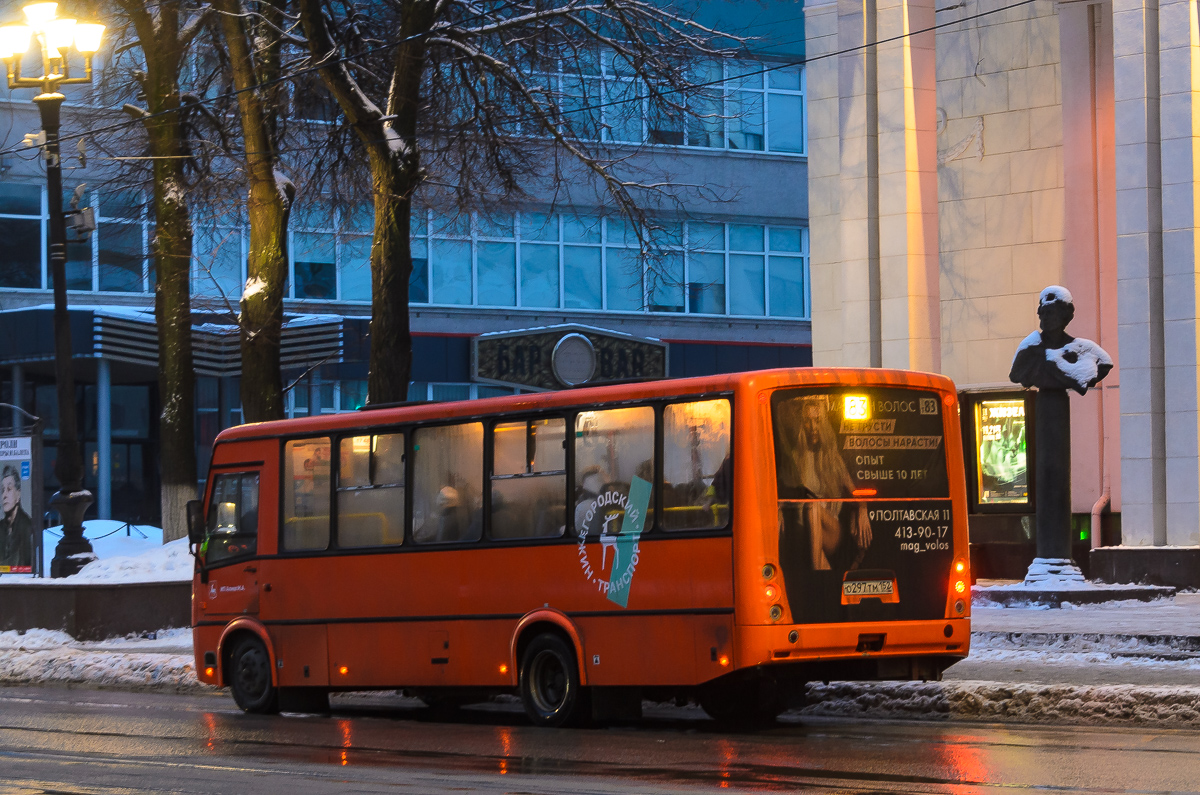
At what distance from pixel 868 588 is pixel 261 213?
14.2 meters

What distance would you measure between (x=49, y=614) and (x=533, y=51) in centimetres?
954

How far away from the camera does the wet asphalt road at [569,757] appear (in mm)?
9859

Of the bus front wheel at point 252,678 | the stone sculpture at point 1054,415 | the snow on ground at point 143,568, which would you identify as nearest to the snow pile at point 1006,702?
the bus front wheel at point 252,678

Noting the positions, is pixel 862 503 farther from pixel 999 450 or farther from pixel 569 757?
pixel 999 450

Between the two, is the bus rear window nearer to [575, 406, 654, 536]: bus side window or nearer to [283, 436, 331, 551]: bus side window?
[575, 406, 654, 536]: bus side window

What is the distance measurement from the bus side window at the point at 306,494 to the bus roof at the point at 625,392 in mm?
175

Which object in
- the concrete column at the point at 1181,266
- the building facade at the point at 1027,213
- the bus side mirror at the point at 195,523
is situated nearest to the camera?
the bus side mirror at the point at 195,523

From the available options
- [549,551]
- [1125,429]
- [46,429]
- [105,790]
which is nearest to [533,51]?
[1125,429]

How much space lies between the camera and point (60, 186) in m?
23.2

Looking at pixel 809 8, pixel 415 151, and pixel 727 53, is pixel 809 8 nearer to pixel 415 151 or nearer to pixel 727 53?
pixel 727 53

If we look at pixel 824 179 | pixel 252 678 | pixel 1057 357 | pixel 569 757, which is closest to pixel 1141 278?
pixel 1057 357

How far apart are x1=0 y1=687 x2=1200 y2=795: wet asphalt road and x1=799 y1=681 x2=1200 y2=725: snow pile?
43 cm

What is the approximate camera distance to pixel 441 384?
48.7 m

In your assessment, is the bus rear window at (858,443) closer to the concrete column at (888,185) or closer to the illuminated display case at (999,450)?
the concrete column at (888,185)
